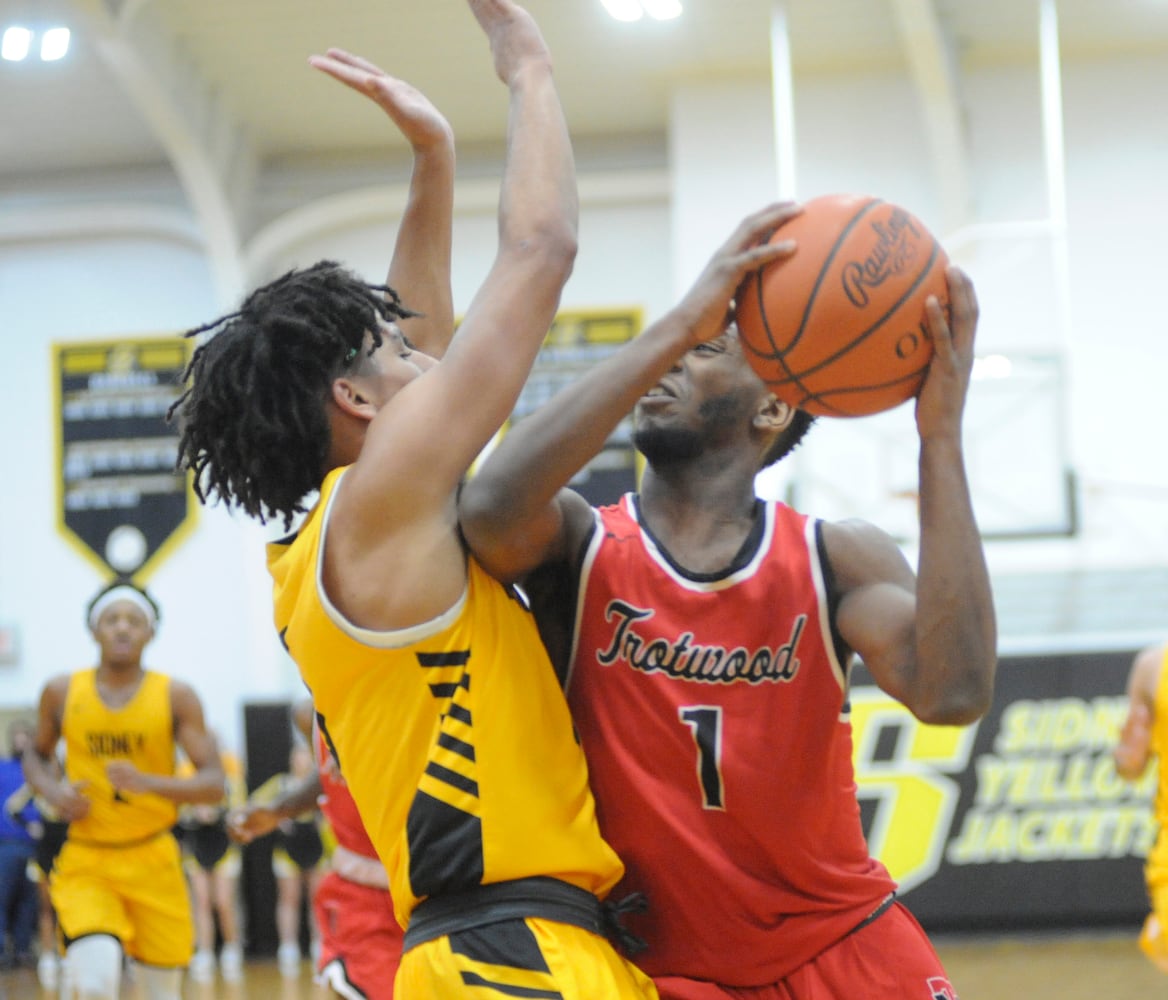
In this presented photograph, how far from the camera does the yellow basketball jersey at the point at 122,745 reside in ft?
22.6

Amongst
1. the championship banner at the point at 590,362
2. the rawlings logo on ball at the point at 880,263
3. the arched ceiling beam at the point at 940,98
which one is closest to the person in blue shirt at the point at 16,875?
the championship banner at the point at 590,362

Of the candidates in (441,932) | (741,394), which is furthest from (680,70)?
(441,932)

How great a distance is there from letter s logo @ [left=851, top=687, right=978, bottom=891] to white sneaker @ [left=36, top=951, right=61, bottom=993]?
17.4ft

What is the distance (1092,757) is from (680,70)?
21.7ft

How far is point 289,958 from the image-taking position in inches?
411

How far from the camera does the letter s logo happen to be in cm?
928

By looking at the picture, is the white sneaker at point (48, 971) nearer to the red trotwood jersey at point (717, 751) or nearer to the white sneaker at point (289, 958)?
the white sneaker at point (289, 958)

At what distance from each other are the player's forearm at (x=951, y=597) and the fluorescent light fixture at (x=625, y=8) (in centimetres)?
888

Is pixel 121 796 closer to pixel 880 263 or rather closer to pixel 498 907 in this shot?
pixel 498 907

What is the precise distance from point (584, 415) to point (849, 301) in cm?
45

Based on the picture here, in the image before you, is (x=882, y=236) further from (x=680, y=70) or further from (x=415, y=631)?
(x=680, y=70)

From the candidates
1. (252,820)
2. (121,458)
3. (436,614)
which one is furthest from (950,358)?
(121,458)

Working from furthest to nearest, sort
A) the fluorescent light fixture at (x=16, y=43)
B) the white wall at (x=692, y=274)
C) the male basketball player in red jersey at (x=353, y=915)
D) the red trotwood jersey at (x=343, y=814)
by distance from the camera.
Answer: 1. the white wall at (x=692, y=274)
2. the fluorescent light fixture at (x=16, y=43)
3. the red trotwood jersey at (x=343, y=814)
4. the male basketball player in red jersey at (x=353, y=915)

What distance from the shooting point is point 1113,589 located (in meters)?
11.6
